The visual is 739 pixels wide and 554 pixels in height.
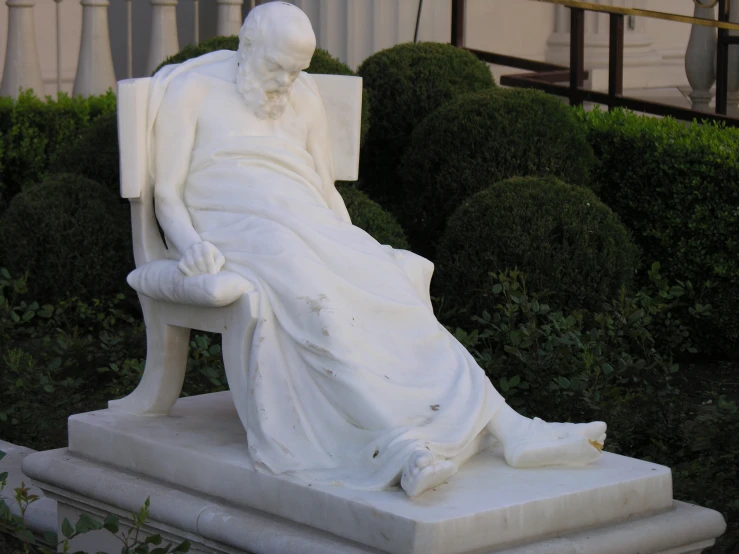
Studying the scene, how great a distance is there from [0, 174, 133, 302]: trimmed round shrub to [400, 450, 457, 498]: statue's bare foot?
355cm

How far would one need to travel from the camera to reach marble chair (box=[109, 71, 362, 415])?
3752mm

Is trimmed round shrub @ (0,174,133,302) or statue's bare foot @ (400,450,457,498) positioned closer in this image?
statue's bare foot @ (400,450,457,498)

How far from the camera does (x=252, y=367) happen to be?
370 centimetres

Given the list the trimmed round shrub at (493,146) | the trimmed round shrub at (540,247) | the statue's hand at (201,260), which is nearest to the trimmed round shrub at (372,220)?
the trimmed round shrub at (540,247)

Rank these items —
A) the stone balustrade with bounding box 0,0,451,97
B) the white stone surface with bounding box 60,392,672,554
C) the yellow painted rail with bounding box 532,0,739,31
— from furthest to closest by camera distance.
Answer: the stone balustrade with bounding box 0,0,451,97
the yellow painted rail with bounding box 532,0,739,31
the white stone surface with bounding box 60,392,672,554

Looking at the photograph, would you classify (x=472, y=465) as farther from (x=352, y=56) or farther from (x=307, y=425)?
(x=352, y=56)

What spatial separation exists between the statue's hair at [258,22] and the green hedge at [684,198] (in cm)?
318

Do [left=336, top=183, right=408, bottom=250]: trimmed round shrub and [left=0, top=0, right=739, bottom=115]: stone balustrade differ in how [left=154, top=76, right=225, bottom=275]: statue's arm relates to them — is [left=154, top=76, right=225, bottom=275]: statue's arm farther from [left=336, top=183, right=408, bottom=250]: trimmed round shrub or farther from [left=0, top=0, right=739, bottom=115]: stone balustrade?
[left=0, top=0, right=739, bottom=115]: stone balustrade

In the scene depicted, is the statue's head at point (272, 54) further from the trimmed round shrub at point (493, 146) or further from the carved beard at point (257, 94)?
the trimmed round shrub at point (493, 146)

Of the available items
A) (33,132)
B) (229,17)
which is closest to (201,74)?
(33,132)

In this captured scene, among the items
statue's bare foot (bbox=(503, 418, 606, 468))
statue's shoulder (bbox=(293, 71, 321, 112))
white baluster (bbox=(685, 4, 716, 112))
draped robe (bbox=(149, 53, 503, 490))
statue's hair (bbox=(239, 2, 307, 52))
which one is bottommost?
statue's bare foot (bbox=(503, 418, 606, 468))

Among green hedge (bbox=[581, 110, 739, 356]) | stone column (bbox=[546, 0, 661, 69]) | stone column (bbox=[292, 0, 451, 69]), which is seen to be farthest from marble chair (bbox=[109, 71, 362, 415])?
stone column (bbox=[546, 0, 661, 69])

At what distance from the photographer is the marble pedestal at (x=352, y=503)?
130 inches

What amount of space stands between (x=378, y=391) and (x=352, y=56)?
17.2 feet
